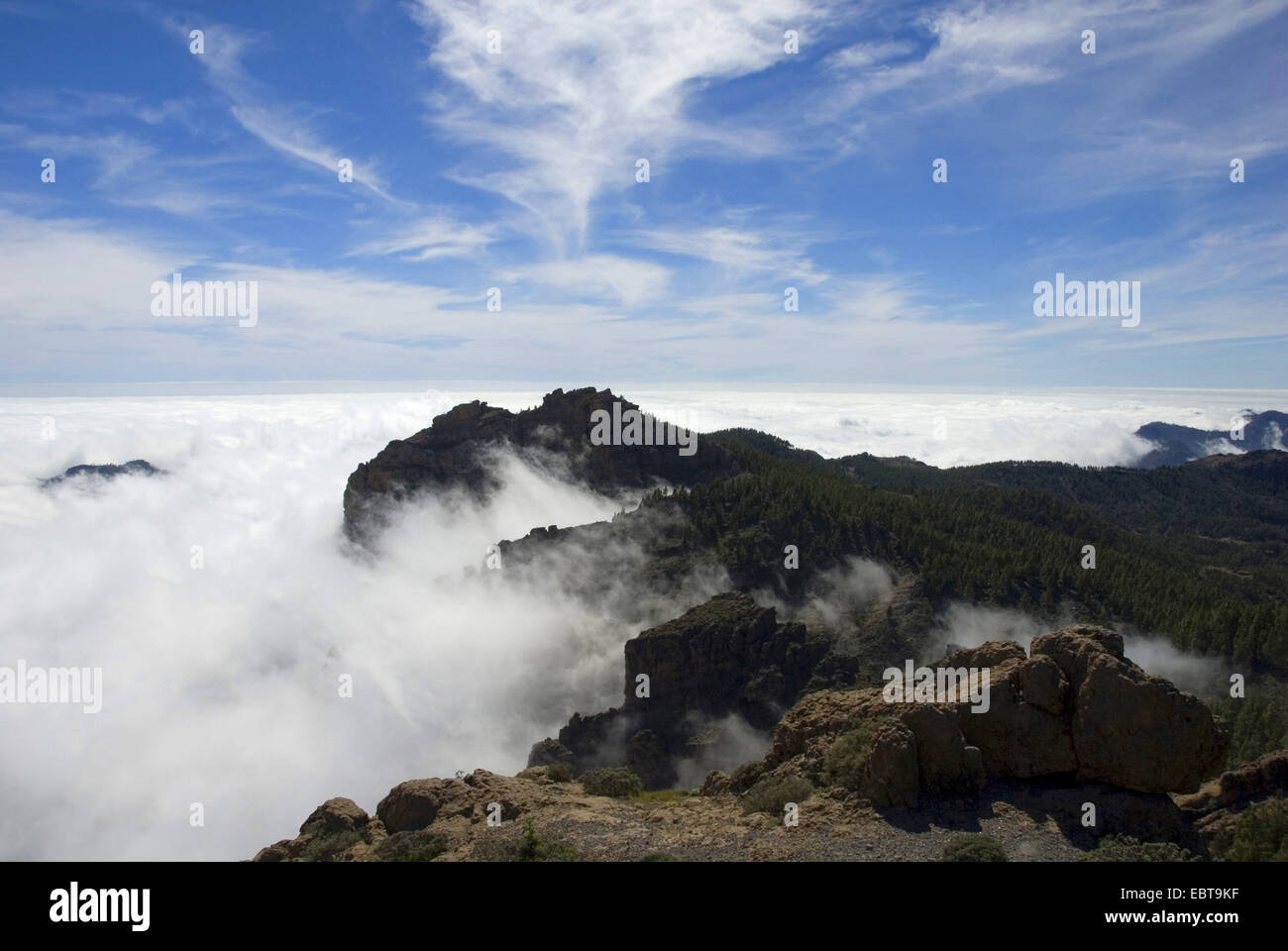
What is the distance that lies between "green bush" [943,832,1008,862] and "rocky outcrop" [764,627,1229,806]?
8.75ft

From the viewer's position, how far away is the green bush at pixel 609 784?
2914 centimetres

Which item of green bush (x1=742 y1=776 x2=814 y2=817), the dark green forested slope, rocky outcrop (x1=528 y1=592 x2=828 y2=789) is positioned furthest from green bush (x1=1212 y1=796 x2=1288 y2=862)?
the dark green forested slope

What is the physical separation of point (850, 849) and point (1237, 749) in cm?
4876

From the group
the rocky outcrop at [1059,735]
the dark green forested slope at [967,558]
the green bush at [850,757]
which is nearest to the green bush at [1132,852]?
the rocky outcrop at [1059,735]

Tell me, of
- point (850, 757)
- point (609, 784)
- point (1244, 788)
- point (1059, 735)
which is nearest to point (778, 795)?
point (850, 757)

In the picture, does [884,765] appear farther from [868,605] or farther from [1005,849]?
[868,605]

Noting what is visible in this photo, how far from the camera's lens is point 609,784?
1157 inches

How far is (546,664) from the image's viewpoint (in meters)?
106

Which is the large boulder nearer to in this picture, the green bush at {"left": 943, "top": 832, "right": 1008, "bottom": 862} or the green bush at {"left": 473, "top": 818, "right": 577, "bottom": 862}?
the green bush at {"left": 943, "top": 832, "right": 1008, "bottom": 862}

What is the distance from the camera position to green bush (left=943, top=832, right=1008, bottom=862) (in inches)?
669

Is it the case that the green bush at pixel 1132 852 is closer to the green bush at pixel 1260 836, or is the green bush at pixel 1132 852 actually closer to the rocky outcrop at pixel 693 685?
the green bush at pixel 1260 836

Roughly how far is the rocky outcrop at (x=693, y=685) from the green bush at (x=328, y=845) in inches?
1706

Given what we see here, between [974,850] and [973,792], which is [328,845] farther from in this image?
[973,792]

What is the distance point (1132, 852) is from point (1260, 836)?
325 centimetres
